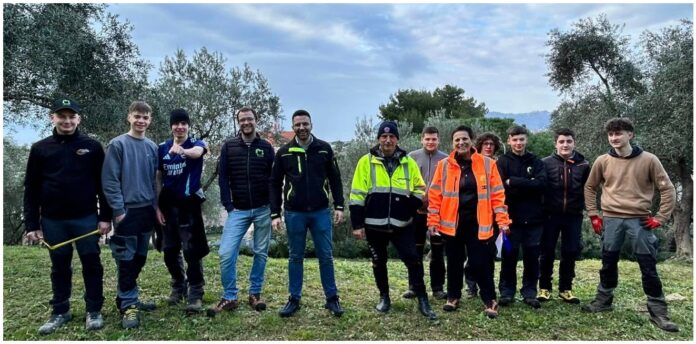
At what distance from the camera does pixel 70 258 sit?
16.1 ft

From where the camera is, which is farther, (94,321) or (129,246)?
(129,246)

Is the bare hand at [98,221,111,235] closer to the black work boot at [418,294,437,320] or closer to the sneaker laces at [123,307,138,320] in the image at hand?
the sneaker laces at [123,307,138,320]

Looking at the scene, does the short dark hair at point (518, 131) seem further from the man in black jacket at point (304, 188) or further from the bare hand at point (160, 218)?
the bare hand at point (160, 218)

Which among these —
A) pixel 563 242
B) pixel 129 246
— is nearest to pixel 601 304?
pixel 563 242

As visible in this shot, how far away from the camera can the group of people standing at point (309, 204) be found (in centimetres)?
484

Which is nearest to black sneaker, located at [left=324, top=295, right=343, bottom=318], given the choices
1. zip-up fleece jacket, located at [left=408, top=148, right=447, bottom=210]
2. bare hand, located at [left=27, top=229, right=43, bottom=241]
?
zip-up fleece jacket, located at [left=408, top=148, right=447, bottom=210]

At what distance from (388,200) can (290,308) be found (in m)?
1.65

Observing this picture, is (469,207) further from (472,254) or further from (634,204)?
(634,204)

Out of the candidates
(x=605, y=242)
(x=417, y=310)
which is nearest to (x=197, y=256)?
(x=417, y=310)

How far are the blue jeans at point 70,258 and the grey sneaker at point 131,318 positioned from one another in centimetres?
28

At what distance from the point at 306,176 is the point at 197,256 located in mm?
1580

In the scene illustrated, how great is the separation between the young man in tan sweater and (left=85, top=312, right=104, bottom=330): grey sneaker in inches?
215

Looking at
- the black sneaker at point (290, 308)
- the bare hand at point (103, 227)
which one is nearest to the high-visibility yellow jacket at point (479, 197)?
the black sneaker at point (290, 308)

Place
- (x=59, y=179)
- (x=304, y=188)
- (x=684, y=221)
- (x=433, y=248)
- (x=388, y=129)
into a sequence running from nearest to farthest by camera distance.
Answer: (x=59, y=179) → (x=304, y=188) → (x=388, y=129) → (x=433, y=248) → (x=684, y=221)
